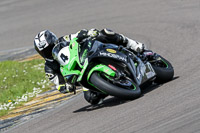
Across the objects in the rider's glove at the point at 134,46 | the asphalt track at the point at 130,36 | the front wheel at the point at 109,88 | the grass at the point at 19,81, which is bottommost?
the grass at the point at 19,81

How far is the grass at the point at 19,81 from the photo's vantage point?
34.9ft

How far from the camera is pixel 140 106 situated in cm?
695

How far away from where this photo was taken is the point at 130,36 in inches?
542

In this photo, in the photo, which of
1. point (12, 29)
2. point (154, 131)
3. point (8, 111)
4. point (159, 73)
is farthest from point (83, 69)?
point (12, 29)

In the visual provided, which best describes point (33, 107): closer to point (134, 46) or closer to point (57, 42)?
point (57, 42)

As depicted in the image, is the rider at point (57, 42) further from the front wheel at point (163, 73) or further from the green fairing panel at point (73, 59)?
the front wheel at point (163, 73)

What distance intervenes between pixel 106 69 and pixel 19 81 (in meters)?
4.94

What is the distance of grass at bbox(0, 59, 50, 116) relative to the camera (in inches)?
419

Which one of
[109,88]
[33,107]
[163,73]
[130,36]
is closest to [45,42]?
[109,88]

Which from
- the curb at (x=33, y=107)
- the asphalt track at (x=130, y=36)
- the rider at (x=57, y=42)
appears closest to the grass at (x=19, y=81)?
the curb at (x=33, y=107)

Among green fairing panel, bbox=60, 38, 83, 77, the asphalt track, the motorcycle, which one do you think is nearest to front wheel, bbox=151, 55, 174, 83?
the motorcycle

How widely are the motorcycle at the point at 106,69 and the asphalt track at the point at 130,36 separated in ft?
0.76

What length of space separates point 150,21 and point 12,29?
213 inches

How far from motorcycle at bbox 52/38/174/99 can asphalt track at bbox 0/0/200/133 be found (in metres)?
0.23
